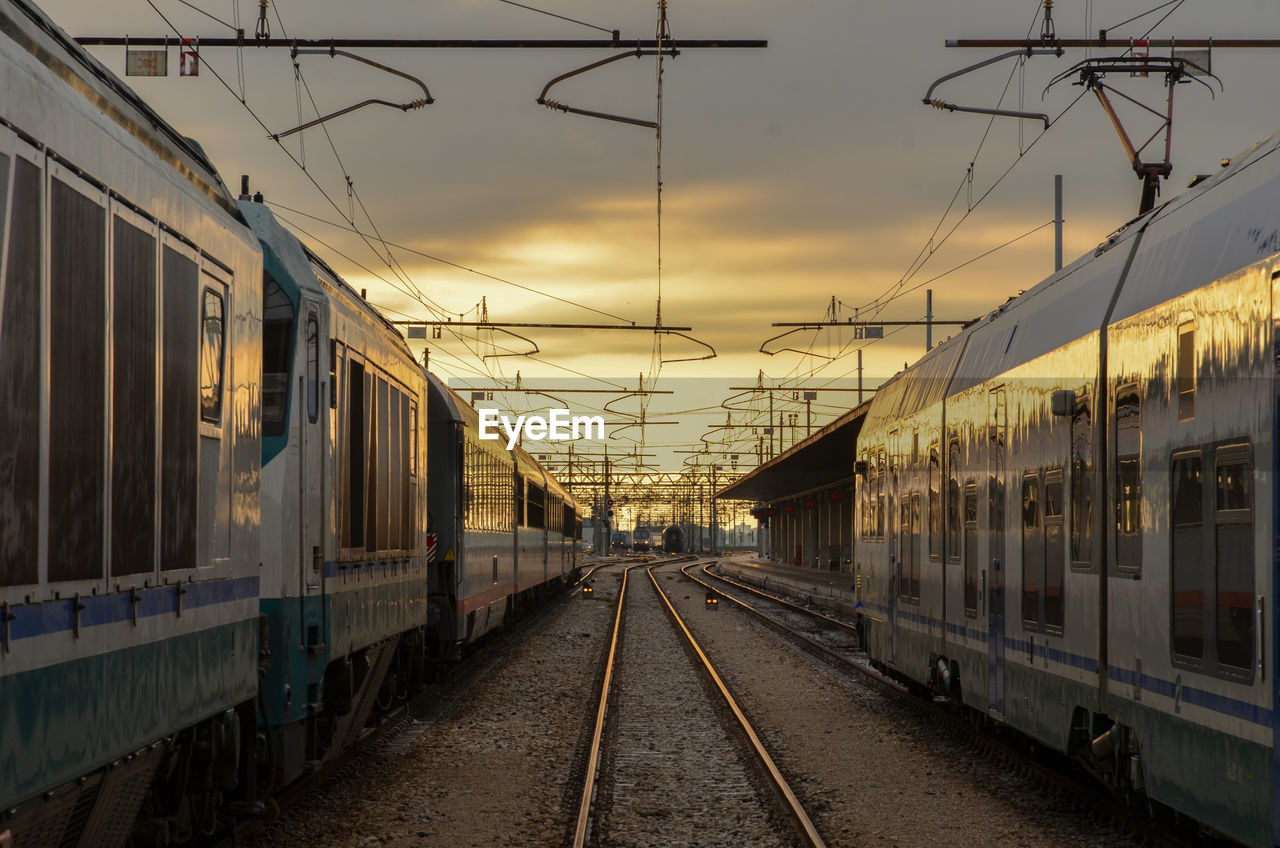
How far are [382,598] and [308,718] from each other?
1.86 m

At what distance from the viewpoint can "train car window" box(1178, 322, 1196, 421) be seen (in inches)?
269

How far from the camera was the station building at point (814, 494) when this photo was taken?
3923 cm

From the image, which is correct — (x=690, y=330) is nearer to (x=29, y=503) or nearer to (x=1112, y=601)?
(x=1112, y=601)

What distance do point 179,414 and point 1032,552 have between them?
620 centimetres

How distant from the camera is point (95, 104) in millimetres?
5117

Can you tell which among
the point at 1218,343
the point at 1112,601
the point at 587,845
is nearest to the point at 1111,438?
the point at 1112,601

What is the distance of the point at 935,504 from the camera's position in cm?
1345

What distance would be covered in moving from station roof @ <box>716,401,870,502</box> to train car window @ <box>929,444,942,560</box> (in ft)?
38.5

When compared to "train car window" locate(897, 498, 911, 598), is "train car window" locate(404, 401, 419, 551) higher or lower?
higher

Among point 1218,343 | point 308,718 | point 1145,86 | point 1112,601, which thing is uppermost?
point 1145,86

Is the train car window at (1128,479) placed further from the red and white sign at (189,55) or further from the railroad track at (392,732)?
the red and white sign at (189,55)

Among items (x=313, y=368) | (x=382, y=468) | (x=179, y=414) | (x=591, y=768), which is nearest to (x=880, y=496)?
(x=591, y=768)

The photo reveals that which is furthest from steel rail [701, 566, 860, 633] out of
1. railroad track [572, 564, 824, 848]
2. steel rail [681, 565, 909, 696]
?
railroad track [572, 564, 824, 848]

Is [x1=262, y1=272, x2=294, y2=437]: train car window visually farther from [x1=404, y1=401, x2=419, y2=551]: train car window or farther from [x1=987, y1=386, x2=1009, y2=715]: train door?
[x1=987, y1=386, x2=1009, y2=715]: train door
